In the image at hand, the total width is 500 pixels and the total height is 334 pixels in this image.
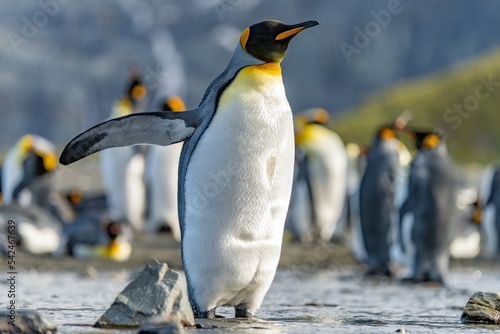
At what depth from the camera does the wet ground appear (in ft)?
15.8

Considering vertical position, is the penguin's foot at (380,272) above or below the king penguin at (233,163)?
below

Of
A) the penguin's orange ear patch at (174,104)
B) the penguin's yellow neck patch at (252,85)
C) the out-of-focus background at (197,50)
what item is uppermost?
the out-of-focus background at (197,50)

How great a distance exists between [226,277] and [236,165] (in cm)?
52

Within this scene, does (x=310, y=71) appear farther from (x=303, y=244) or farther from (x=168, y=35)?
(x=303, y=244)

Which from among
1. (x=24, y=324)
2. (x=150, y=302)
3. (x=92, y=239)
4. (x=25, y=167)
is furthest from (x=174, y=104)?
(x=24, y=324)

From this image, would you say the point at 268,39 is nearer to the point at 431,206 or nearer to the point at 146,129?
the point at 146,129

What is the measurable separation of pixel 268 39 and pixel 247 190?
709 mm

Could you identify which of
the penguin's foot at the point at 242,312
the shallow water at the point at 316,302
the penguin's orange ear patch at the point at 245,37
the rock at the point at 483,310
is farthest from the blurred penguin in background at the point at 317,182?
the penguin's orange ear patch at the point at 245,37

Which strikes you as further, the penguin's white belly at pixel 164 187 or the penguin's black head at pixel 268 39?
the penguin's white belly at pixel 164 187

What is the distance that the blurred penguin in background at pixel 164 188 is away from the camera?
12938mm

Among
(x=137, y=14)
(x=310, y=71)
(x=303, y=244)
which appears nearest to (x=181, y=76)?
(x=310, y=71)

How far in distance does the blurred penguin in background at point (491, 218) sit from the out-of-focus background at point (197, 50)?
50.8 meters

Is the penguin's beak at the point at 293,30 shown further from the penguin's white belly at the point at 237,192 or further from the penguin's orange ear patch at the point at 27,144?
the penguin's orange ear patch at the point at 27,144

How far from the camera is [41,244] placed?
36.9 feet
